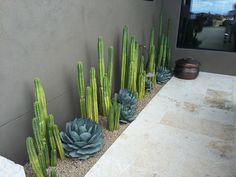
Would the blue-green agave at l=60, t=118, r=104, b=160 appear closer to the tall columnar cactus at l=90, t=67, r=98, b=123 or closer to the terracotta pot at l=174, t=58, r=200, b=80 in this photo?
the tall columnar cactus at l=90, t=67, r=98, b=123

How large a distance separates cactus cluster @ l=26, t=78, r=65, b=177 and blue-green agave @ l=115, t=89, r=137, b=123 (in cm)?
87

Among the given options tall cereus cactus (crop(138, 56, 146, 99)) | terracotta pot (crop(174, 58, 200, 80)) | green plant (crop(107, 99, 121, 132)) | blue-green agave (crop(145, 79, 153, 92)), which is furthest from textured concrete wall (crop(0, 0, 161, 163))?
terracotta pot (crop(174, 58, 200, 80))

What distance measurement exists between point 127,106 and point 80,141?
82 centimetres

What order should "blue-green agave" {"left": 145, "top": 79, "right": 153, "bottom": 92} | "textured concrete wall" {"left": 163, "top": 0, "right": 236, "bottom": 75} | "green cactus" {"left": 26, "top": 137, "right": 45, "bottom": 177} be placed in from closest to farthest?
"green cactus" {"left": 26, "top": 137, "right": 45, "bottom": 177} < "blue-green agave" {"left": 145, "top": 79, "right": 153, "bottom": 92} < "textured concrete wall" {"left": 163, "top": 0, "right": 236, "bottom": 75}

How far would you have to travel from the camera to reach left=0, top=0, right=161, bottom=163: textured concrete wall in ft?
4.89

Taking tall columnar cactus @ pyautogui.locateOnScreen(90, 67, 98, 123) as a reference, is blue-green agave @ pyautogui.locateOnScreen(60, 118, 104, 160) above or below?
below

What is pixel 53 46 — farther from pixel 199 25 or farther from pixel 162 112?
pixel 199 25

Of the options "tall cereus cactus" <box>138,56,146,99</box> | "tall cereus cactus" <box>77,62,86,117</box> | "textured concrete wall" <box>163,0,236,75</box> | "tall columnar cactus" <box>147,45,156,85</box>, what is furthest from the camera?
"textured concrete wall" <box>163,0,236,75</box>

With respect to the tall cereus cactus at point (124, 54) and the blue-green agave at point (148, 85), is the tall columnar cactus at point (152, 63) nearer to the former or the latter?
the blue-green agave at point (148, 85)

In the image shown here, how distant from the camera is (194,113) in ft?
8.88

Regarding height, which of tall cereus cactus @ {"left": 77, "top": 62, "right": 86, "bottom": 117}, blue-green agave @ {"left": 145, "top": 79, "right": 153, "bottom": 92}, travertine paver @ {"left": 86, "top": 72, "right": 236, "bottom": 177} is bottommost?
travertine paver @ {"left": 86, "top": 72, "right": 236, "bottom": 177}

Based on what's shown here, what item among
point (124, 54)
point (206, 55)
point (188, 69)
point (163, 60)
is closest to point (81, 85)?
point (124, 54)

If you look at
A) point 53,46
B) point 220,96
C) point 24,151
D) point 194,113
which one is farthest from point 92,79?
point 220,96

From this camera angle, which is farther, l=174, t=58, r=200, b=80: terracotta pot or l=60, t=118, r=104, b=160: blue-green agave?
l=174, t=58, r=200, b=80: terracotta pot
